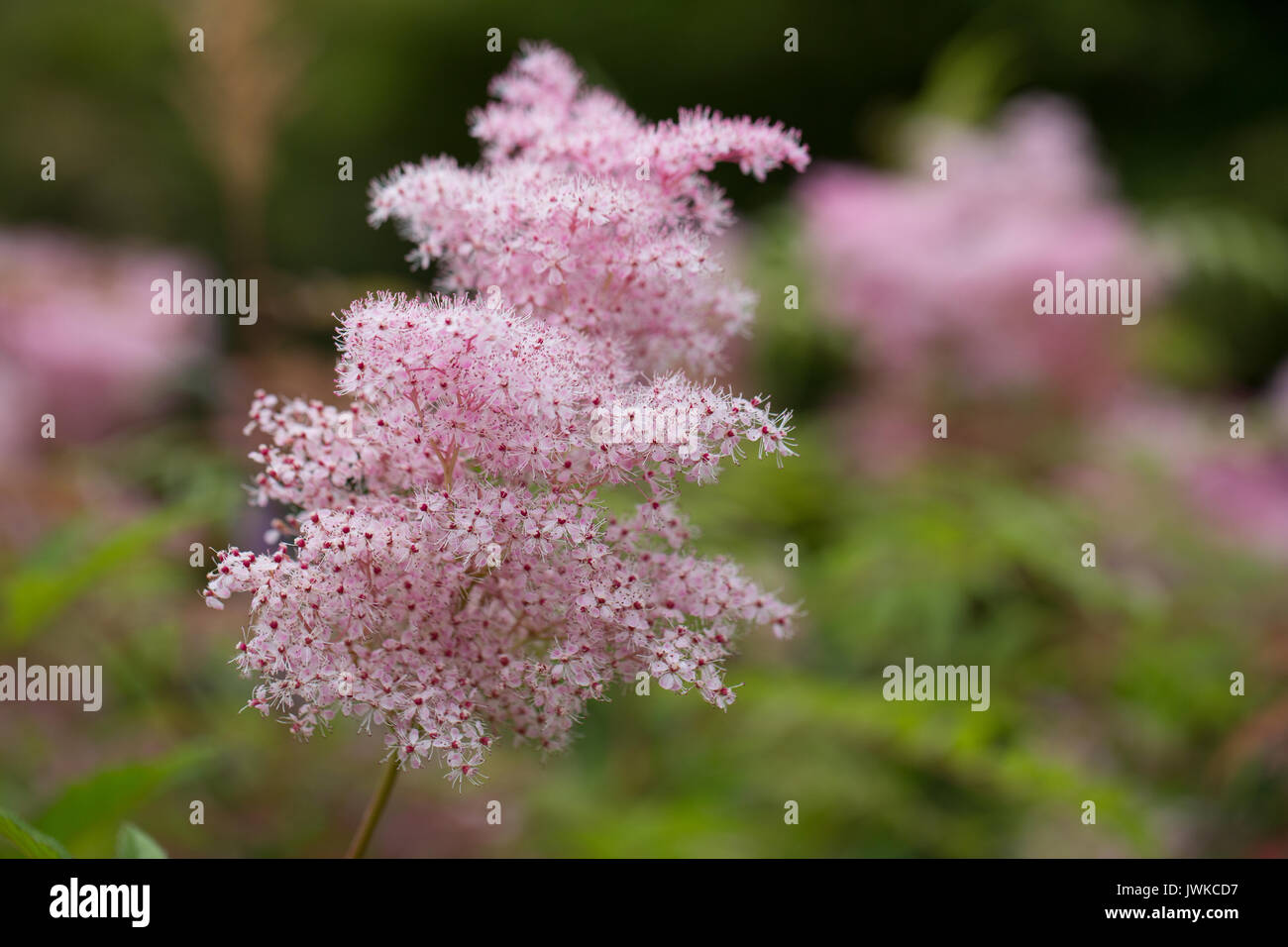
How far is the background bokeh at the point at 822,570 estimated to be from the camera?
2221 millimetres

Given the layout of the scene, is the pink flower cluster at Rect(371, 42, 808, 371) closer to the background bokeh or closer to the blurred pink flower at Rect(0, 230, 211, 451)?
the background bokeh

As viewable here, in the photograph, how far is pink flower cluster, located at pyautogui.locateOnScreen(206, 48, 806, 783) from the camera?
3.47 ft

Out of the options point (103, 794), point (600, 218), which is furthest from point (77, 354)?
point (600, 218)

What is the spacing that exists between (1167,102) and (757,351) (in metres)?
5.66

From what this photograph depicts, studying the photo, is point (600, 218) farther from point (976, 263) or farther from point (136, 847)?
point (976, 263)

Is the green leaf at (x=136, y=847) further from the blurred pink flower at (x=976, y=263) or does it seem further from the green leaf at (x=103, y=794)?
the blurred pink flower at (x=976, y=263)

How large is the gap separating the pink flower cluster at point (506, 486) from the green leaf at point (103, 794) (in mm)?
296

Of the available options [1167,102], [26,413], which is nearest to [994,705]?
[26,413]

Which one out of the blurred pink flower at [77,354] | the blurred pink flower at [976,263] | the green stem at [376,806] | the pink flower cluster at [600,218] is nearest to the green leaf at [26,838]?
the green stem at [376,806]

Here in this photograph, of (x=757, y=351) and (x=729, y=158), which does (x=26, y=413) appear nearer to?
(x=757, y=351)

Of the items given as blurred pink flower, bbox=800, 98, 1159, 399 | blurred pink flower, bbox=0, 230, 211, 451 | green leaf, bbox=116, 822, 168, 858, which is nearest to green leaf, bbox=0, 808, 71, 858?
green leaf, bbox=116, 822, 168, 858

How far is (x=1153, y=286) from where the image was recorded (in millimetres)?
4066

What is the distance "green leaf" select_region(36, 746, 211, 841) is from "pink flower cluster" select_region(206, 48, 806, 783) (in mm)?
296
